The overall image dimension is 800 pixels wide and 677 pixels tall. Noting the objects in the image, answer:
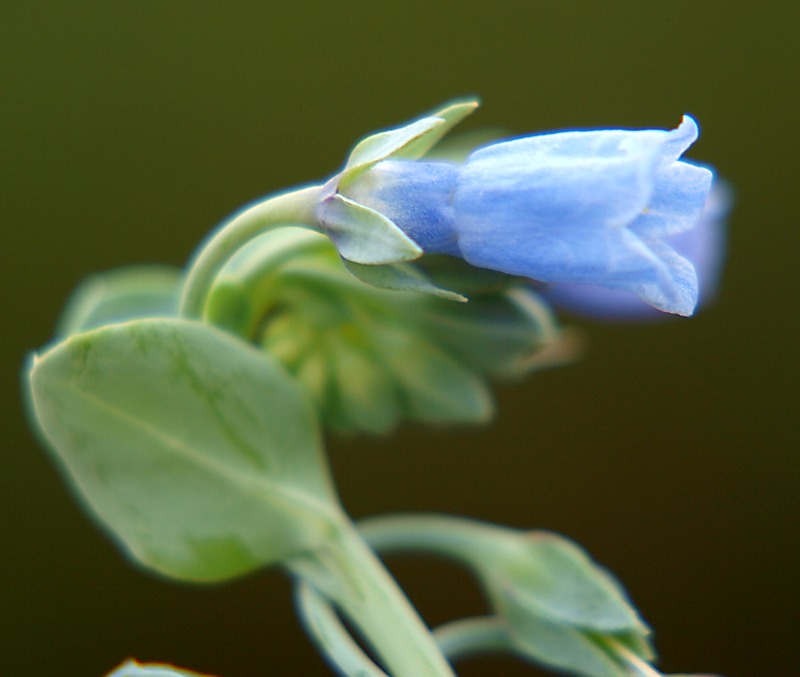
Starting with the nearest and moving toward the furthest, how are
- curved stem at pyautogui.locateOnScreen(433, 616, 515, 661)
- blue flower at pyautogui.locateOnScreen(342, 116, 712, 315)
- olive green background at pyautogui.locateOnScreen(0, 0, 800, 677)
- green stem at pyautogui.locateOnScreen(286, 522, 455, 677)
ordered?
1. blue flower at pyautogui.locateOnScreen(342, 116, 712, 315)
2. green stem at pyautogui.locateOnScreen(286, 522, 455, 677)
3. curved stem at pyautogui.locateOnScreen(433, 616, 515, 661)
4. olive green background at pyautogui.locateOnScreen(0, 0, 800, 677)

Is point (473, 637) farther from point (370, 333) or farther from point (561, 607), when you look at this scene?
point (370, 333)

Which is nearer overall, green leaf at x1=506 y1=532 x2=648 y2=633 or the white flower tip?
the white flower tip

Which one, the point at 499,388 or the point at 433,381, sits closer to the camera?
the point at 433,381

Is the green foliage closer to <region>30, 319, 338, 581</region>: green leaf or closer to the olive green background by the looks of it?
<region>30, 319, 338, 581</region>: green leaf

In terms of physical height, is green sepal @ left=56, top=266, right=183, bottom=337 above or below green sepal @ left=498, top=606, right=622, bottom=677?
above

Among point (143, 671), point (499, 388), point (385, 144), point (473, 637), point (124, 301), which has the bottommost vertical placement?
point (499, 388)

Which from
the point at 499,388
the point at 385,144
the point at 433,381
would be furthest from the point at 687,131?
the point at 499,388

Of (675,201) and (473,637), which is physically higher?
(675,201)

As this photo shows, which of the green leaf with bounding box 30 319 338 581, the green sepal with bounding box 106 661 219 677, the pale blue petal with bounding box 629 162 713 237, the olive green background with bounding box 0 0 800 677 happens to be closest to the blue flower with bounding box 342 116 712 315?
the pale blue petal with bounding box 629 162 713 237

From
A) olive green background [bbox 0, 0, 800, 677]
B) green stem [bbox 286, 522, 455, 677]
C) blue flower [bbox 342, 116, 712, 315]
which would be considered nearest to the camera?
blue flower [bbox 342, 116, 712, 315]
